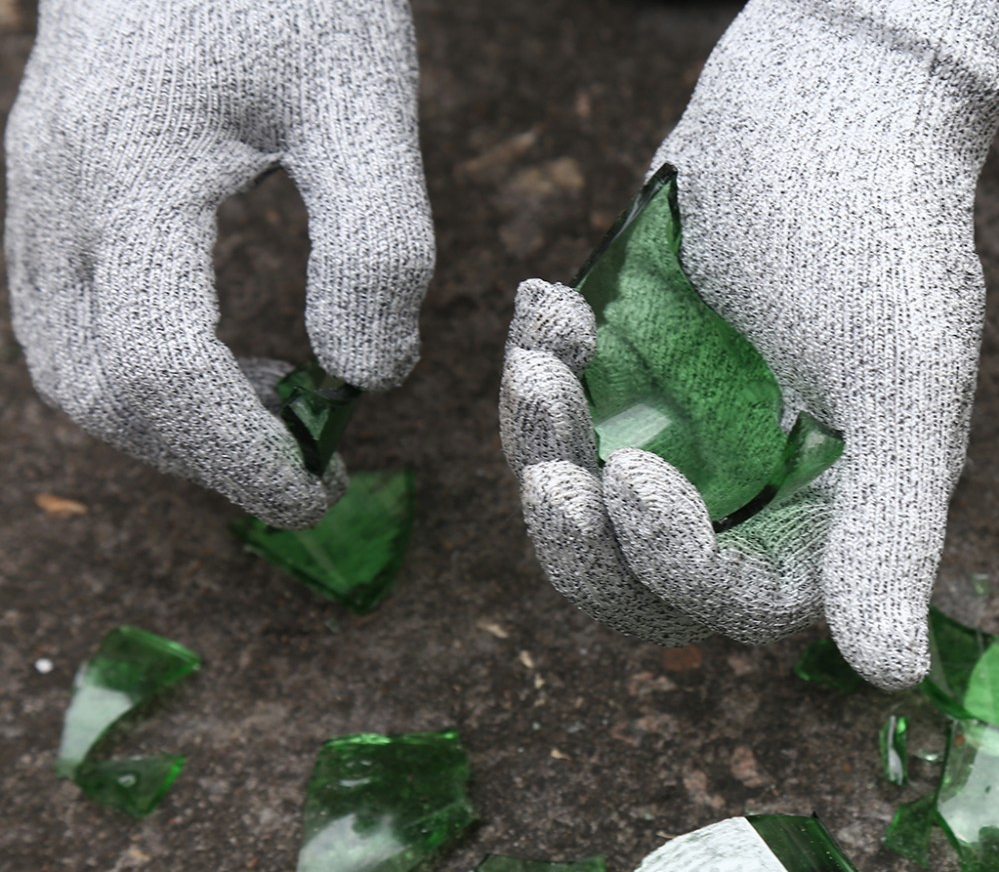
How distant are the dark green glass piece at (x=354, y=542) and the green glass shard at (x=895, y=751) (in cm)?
53

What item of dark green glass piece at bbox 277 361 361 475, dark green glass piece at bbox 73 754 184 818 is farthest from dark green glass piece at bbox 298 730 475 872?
dark green glass piece at bbox 277 361 361 475

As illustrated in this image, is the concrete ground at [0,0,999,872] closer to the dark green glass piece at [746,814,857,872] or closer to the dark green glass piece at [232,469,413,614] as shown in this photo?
the dark green glass piece at [232,469,413,614]

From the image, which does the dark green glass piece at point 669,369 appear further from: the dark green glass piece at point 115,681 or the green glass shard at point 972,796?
the dark green glass piece at point 115,681

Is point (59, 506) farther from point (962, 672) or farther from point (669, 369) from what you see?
point (962, 672)

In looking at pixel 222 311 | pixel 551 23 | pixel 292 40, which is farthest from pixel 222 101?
pixel 551 23

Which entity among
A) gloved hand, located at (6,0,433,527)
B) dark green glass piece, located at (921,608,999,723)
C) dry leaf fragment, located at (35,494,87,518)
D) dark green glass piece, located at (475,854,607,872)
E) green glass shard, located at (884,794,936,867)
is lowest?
dry leaf fragment, located at (35,494,87,518)

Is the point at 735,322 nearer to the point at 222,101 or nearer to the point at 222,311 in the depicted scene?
the point at 222,101

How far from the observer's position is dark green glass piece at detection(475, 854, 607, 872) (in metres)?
1.00

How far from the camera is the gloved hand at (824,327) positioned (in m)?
0.83

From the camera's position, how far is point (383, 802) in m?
1.05

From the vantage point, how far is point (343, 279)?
3.26 feet

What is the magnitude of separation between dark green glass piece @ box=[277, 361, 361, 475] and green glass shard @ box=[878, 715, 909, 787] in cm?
59

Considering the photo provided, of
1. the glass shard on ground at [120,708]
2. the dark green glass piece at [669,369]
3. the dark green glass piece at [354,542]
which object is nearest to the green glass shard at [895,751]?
the dark green glass piece at [669,369]

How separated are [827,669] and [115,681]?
729 millimetres
